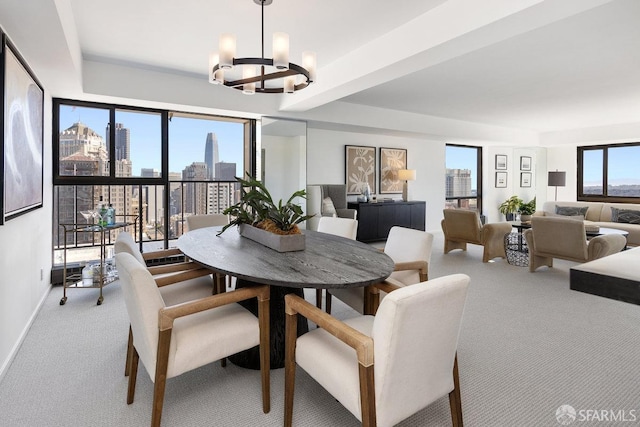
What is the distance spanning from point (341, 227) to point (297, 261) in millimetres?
1289

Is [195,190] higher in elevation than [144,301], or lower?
higher

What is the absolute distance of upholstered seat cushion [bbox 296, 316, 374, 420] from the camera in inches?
53.7

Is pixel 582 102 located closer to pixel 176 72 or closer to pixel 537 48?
pixel 537 48

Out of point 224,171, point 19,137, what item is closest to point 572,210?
point 224,171

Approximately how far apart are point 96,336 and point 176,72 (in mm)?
3020

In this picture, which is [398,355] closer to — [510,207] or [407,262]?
[407,262]

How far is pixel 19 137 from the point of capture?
7.82ft

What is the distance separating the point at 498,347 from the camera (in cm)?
251

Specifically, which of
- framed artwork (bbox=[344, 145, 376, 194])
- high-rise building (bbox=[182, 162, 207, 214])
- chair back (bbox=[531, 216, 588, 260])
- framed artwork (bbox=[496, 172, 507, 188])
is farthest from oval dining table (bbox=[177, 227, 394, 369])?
framed artwork (bbox=[496, 172, 507, 188])

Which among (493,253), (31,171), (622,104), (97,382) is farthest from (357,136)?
(97,382)

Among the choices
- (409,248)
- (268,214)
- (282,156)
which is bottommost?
(409,248)

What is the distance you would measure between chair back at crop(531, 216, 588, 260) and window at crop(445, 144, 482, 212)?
4214mm

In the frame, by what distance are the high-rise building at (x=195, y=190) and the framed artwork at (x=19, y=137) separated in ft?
7.06

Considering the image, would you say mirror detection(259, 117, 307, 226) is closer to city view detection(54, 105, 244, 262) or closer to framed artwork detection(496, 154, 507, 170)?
city view detection(54, 105, 244, 262)
